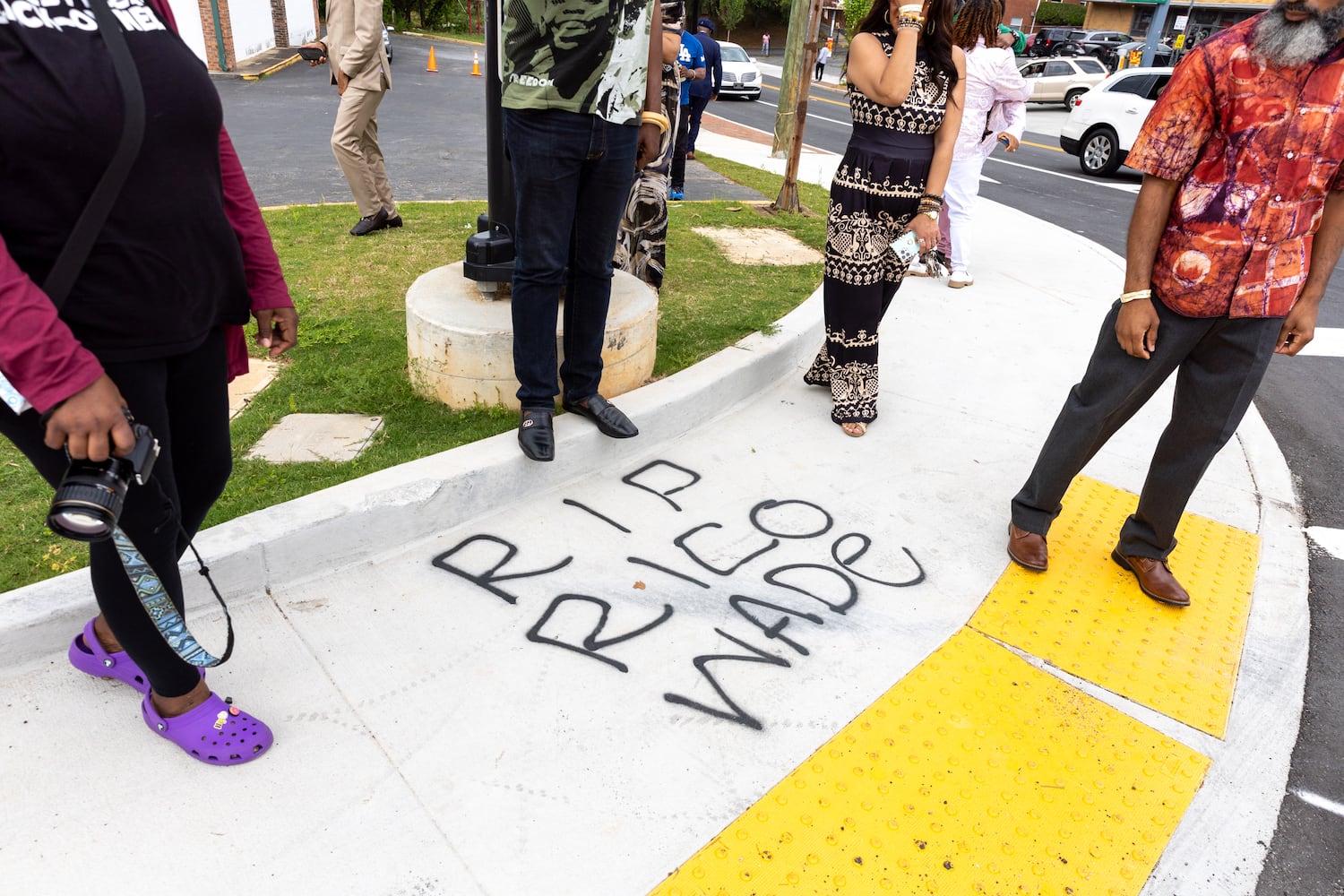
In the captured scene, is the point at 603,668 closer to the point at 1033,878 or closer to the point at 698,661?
the point at 698,661

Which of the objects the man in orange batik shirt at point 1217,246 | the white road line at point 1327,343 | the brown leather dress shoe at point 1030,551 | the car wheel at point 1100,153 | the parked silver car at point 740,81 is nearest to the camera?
the man in orange batik shirt at point 1217,246

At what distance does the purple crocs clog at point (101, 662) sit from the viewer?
2.08m

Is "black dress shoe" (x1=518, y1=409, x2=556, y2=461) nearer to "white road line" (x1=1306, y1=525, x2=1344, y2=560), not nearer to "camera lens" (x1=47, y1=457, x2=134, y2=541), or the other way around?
"camera lens" (x1=47, y1=457, x2=134, y2=541)

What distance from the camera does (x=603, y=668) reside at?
7.64 ft

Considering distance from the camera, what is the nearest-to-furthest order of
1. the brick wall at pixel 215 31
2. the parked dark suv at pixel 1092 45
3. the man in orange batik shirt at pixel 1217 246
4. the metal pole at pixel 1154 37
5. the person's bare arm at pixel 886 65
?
the man in orange batik shirt at pixel 1217 246, the person's bare arm at pixel 886 65, the brick wall at pixel 215 31, the metal pole at pixel 1154 37, the parked dark suv at pixel 1092 45

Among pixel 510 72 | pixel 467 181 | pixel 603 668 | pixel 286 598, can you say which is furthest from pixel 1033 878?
pixel 467 181

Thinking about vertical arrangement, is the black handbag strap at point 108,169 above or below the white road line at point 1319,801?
above

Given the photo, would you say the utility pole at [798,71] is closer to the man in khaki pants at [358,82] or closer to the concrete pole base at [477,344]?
the man in khaki pants at [358,82]

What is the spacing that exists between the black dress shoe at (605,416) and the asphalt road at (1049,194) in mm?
2276

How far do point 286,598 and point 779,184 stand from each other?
7910 millimetres

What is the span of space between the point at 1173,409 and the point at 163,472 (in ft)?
9.37

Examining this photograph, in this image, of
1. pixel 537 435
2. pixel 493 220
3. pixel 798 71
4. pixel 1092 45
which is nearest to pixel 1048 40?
pixel 1092 45

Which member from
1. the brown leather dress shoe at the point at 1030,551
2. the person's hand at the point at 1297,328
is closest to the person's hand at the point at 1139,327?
the person's hand at the point at 1297,328

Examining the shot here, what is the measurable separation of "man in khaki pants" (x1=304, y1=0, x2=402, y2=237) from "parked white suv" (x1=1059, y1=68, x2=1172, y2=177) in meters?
11.2
